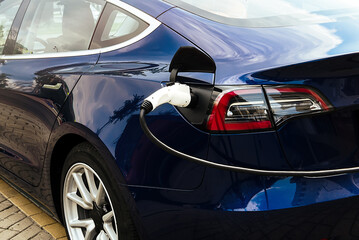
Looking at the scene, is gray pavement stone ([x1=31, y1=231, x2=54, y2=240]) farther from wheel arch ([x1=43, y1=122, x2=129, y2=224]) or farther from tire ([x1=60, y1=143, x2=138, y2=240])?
tire ([x1=60, y1=143, x2=138, y2=240])

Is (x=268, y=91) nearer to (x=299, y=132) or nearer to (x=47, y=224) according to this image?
(x=299, y=132)

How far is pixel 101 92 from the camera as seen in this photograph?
2146 millimetres

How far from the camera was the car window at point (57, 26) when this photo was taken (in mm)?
2574

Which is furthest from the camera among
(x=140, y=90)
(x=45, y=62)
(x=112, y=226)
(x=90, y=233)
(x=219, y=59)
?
(x=45, y=62)

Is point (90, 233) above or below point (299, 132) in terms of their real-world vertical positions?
below

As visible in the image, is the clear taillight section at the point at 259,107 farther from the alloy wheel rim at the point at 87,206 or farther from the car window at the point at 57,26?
the car window at the point at 57,26

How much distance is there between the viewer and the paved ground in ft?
10.1

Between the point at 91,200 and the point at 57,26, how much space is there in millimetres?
1108

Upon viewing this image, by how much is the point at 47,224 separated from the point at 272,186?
2.04 metres

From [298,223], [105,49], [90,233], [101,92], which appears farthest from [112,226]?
[298,223]

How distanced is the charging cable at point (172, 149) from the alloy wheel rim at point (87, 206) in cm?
53

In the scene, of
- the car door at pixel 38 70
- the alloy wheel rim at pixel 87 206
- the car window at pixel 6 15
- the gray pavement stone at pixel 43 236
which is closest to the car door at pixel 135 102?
the car door at pixel 38 70

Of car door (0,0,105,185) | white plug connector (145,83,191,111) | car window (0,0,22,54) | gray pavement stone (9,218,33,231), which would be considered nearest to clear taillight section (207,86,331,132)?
white plug connector (145,83,191,111)

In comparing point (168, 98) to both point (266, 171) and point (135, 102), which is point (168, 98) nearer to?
point (135, 102)
